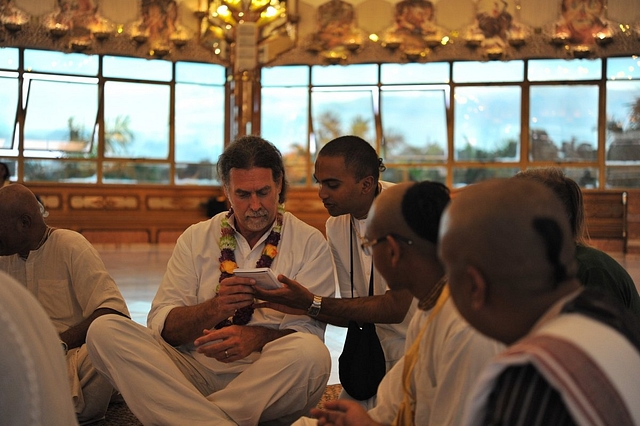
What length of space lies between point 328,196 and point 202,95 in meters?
15.2

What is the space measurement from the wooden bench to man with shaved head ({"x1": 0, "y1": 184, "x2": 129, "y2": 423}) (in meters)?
14.7

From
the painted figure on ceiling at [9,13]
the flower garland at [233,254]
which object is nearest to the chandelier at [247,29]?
the painted figure on ceiling at [9,13]

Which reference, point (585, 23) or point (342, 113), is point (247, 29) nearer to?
point (342, 113)

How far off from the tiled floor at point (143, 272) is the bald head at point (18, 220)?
6.93ft

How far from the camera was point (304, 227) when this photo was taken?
402 cm

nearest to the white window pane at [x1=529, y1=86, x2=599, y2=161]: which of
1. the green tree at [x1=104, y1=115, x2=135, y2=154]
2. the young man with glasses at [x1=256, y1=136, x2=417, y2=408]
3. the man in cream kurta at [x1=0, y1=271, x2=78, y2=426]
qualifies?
the green tree at [x1=104, y1=115, x2=135, y2=154]

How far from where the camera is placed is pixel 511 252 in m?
1.35

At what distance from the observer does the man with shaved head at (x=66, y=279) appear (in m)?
3.91

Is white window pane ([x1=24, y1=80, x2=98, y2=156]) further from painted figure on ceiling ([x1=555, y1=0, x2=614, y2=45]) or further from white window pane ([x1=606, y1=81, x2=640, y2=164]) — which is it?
white window pane ([x1=606, y1=81, x2=640, y2=164])

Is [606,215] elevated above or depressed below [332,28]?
below

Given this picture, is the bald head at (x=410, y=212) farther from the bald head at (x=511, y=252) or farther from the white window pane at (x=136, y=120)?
the white window pane at (x=136, y=120)

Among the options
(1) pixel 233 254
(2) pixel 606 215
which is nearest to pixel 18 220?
(1) pixel 233 254

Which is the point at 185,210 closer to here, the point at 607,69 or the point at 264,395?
the point at 607,69

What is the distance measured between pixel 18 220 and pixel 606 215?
15.5 meters
